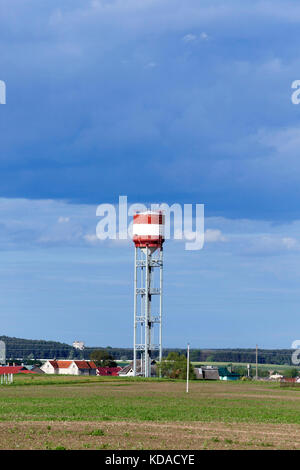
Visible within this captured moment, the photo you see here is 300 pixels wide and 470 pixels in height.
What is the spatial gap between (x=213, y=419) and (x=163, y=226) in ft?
330

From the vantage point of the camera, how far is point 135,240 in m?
143

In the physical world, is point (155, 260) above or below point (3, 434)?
above
